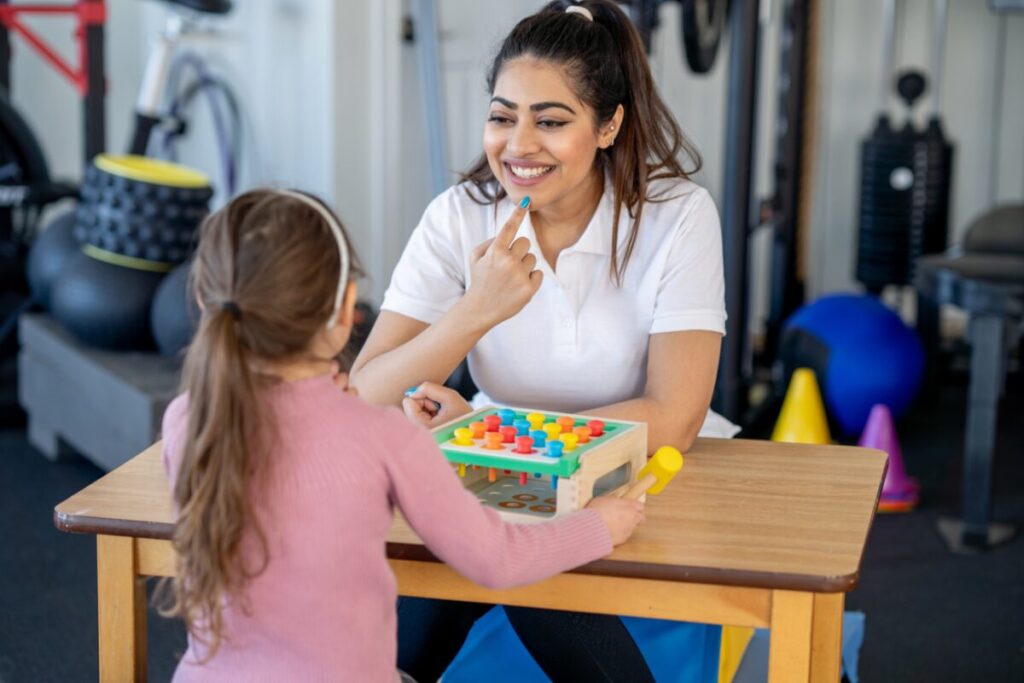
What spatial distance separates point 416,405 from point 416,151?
289cm

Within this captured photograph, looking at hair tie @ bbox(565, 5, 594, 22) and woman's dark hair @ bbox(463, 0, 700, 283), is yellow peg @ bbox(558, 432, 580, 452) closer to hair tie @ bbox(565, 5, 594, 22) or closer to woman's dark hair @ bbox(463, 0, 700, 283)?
woman's dark hair @ bbox(463, 0, 700, 283)

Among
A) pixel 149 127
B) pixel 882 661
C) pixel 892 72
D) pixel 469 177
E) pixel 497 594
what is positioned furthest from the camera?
pixel 892 72

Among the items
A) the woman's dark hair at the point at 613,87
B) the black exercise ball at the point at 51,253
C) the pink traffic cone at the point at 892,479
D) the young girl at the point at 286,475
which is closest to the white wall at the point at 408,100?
the black exercise ball at the point at 51,253

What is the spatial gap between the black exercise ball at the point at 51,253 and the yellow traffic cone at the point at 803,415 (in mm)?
1747

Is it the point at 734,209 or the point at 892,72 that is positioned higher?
the point at 892,72

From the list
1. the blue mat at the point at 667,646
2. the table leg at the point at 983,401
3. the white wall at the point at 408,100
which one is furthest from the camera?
the white wall at the point at 408,100

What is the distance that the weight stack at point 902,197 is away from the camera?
4246mm

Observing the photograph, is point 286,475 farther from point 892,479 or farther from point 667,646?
point 892,479

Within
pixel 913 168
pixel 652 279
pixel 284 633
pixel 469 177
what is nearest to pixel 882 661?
pixel 652 279

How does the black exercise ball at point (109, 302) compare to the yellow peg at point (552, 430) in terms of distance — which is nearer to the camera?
the yellow peg at point (552, 430)

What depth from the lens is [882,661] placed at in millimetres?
2350

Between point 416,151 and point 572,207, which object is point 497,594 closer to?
point 572,207

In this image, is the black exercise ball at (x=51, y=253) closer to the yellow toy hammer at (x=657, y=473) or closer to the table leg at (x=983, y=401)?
the table leg at (x=983, y=401)

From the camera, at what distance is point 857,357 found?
11.7ft
